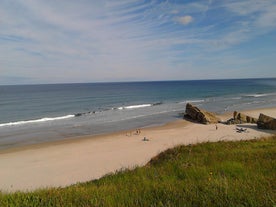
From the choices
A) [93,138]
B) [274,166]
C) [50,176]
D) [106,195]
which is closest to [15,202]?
[106,195]

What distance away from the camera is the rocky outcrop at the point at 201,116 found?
94.9ft

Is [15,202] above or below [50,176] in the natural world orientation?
above

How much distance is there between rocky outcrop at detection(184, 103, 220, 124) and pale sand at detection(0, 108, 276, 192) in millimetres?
3541

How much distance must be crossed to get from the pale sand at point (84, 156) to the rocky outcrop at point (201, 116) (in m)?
3.54

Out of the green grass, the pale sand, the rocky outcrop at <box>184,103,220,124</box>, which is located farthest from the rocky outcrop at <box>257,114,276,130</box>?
the green grass

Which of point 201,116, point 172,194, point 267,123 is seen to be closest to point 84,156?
point 172,194

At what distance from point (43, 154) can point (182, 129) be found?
44.7 feet

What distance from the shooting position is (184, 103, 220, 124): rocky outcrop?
28922mm

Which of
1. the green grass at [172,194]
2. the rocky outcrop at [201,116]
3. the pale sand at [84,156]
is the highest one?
the green grass at [172,194]

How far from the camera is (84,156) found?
54.5 ft

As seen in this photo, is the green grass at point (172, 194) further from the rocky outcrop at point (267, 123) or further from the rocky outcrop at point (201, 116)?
the rocky outcrop at point (201, 116)

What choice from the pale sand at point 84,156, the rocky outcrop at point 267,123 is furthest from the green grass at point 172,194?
the rocky outcrop at point 267,123

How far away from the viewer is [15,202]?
3.80 metres

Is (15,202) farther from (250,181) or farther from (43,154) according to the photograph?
(43,154)
